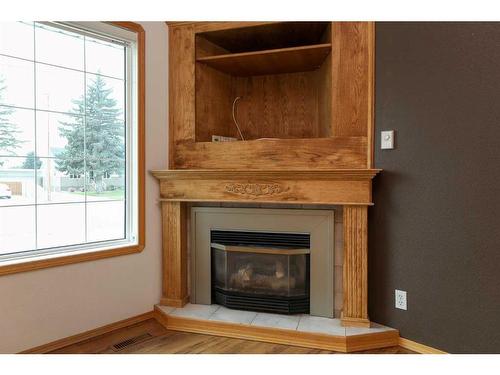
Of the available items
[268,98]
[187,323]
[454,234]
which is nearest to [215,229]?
[187,323]

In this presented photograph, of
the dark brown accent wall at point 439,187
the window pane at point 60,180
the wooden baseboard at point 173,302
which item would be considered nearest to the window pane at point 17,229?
the window pane at point 60,180

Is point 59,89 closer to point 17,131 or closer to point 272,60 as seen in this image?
point 17,131

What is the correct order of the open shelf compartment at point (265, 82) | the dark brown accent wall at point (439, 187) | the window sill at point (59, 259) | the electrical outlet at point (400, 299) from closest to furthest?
the dark brown accent wall at point (439, 187), the window sill at point (59, 259), the electrical outlet at point (400, 299), the open shelf compartment at point (265, 82)

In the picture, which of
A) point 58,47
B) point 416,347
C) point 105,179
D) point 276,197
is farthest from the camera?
point 105,179

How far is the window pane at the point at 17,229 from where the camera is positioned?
6.61ft

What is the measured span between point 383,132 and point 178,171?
140 cm

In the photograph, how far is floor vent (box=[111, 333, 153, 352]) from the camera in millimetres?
2154

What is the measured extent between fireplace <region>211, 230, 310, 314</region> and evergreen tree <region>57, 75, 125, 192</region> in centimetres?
91

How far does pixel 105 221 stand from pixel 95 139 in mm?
578

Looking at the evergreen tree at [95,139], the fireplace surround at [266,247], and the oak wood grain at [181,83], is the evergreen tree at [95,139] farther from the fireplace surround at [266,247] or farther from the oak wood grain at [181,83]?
the fireplace surround at [266,247]

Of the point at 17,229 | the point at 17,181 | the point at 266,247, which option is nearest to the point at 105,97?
the point at 17,181

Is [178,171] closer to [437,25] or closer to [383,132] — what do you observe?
[383,132]

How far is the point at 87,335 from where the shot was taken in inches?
89.4

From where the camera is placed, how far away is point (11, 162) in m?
2.04
